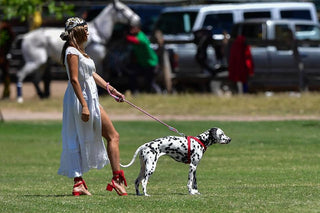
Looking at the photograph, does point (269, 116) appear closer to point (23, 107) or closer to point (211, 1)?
point (23, 107)

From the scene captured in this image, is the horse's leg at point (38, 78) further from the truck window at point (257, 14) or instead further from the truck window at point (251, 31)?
the truck window at point (257, 14)

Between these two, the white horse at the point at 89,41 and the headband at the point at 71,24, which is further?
the white horse at the point at 89,41

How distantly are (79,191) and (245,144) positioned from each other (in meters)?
7.41

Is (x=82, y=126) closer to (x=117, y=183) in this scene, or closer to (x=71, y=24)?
(x=117, y=183)

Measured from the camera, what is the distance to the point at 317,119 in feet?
70.0

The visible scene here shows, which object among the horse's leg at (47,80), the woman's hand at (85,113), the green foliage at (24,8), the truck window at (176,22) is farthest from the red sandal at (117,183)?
the truck window at (176,22)

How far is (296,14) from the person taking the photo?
93.2 feet

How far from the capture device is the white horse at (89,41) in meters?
26.3

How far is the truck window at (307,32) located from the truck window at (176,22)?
3.01 m

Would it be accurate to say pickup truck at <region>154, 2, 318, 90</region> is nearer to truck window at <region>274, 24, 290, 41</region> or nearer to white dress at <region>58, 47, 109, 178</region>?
truck window at <region>274, 24, 290, 41</region>

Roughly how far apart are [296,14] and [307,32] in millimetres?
1554

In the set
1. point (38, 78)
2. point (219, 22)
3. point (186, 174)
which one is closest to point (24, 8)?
point (38, 78)

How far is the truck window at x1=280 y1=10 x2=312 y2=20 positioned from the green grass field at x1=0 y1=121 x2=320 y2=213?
8193mm

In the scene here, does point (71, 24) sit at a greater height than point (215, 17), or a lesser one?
greater
